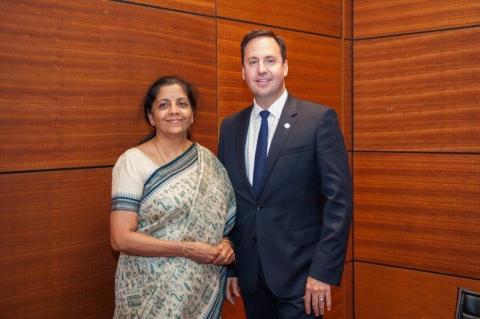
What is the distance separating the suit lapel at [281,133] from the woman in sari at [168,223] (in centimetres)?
24

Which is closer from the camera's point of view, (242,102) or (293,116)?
(293,116)

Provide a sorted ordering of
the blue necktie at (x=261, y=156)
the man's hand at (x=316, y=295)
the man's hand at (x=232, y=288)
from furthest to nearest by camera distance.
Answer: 1. the man's hand at (x=232, y=288)
2. the blue necktie at (x=261, y=156)
3. the man's hand at (x=316, y=295)

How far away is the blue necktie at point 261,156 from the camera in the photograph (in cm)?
212

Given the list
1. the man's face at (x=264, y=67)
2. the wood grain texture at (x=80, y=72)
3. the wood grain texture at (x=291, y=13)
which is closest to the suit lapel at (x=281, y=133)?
the man's face at (x=264, y=67)

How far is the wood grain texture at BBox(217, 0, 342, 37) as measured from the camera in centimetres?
300

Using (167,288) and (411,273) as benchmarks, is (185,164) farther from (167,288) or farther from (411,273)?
(411,273)

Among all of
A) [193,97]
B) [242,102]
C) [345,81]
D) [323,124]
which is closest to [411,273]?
[345,81]

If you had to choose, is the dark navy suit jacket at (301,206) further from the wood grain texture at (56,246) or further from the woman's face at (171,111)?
the wood grain texture at (56,246)

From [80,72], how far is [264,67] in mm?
804

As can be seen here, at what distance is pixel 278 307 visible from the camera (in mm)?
2146

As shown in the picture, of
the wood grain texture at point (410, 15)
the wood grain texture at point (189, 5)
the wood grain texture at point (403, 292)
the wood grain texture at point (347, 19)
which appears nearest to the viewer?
the wood grain texture at point (189, 5)

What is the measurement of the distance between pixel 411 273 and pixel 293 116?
1.82m

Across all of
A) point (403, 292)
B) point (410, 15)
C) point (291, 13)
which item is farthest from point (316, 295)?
point (410, 15)

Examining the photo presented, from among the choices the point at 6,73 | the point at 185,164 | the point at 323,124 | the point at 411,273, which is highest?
the point at 6,73
